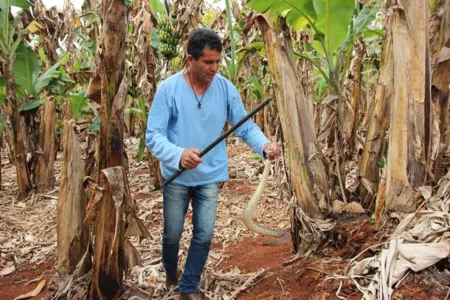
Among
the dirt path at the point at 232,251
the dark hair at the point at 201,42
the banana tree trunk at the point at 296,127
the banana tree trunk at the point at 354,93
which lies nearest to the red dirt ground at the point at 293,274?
the dirt path at the point at 232,251

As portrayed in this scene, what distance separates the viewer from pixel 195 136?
8.05ft

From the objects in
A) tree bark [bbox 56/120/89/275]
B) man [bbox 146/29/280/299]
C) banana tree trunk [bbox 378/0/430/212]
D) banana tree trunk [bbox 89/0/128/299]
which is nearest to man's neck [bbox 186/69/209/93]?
man [bbox 146/29/280/299]

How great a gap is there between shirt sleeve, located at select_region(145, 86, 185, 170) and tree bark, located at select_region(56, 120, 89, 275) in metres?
0.48

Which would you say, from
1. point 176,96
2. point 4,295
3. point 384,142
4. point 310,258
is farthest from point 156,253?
point 384,142

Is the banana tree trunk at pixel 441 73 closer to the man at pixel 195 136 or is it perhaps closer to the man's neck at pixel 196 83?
the man at pixel 195 136

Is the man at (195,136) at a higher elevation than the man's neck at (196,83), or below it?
below

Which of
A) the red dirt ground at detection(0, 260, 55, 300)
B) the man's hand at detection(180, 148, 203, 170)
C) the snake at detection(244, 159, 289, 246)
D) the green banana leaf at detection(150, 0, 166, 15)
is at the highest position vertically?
the green banana leaf at detection(150, 0, 166, 15)

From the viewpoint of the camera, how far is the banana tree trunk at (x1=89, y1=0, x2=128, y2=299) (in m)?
2.21

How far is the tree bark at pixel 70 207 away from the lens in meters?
2.51

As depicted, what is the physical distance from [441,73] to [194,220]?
5.39ft

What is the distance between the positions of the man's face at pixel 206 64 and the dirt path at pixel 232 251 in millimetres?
1190

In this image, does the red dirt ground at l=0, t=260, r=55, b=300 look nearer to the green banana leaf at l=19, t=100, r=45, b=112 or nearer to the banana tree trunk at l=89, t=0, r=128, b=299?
the banana tree trunk at l=89, t=0, r=128, b=299

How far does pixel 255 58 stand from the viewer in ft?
28.1

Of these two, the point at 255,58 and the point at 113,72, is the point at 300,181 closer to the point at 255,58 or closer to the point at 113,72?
the point at 113,72
